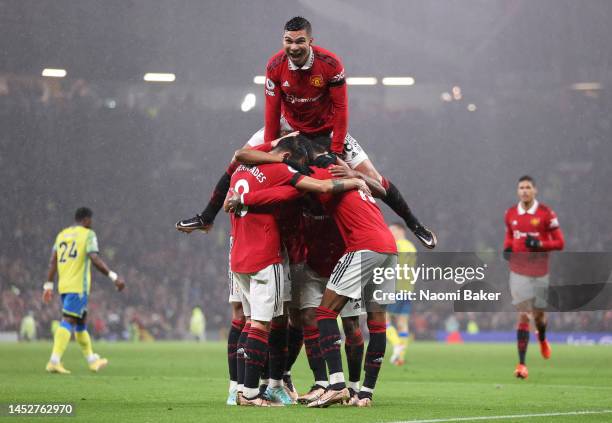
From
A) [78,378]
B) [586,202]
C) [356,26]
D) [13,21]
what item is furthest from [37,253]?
[78,378]

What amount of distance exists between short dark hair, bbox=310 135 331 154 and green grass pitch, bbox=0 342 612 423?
208cm

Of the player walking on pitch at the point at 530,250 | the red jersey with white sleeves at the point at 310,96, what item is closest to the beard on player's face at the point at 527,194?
the player walking on pitch at the point at 530,250

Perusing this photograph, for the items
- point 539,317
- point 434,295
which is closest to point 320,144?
point 539,317

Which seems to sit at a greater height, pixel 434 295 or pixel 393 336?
pixel 434 295

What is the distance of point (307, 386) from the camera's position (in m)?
10.2

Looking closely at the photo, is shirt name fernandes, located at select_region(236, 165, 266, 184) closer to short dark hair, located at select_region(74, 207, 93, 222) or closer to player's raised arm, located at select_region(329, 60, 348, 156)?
player's raised arm, located at select_region(329, 60, 348, 156)

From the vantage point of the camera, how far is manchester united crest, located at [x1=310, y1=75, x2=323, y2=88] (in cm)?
819

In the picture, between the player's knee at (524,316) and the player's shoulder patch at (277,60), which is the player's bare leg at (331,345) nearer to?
the player's shoulder patch at (277,60)

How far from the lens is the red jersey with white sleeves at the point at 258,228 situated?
23.7 feet

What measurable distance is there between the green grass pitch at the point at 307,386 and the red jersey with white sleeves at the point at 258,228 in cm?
108

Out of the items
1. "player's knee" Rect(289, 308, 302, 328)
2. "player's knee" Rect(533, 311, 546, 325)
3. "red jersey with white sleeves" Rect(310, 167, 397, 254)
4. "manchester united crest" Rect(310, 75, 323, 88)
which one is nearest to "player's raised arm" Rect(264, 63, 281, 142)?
"manchester united crest" Rect(310, 75, 323, 88)

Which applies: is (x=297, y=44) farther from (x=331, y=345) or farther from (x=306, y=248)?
(x=331, y=345)

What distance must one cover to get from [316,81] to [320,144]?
1.73 ft

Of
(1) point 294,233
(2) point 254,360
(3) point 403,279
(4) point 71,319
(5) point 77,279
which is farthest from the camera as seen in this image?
(3) point 403,279
